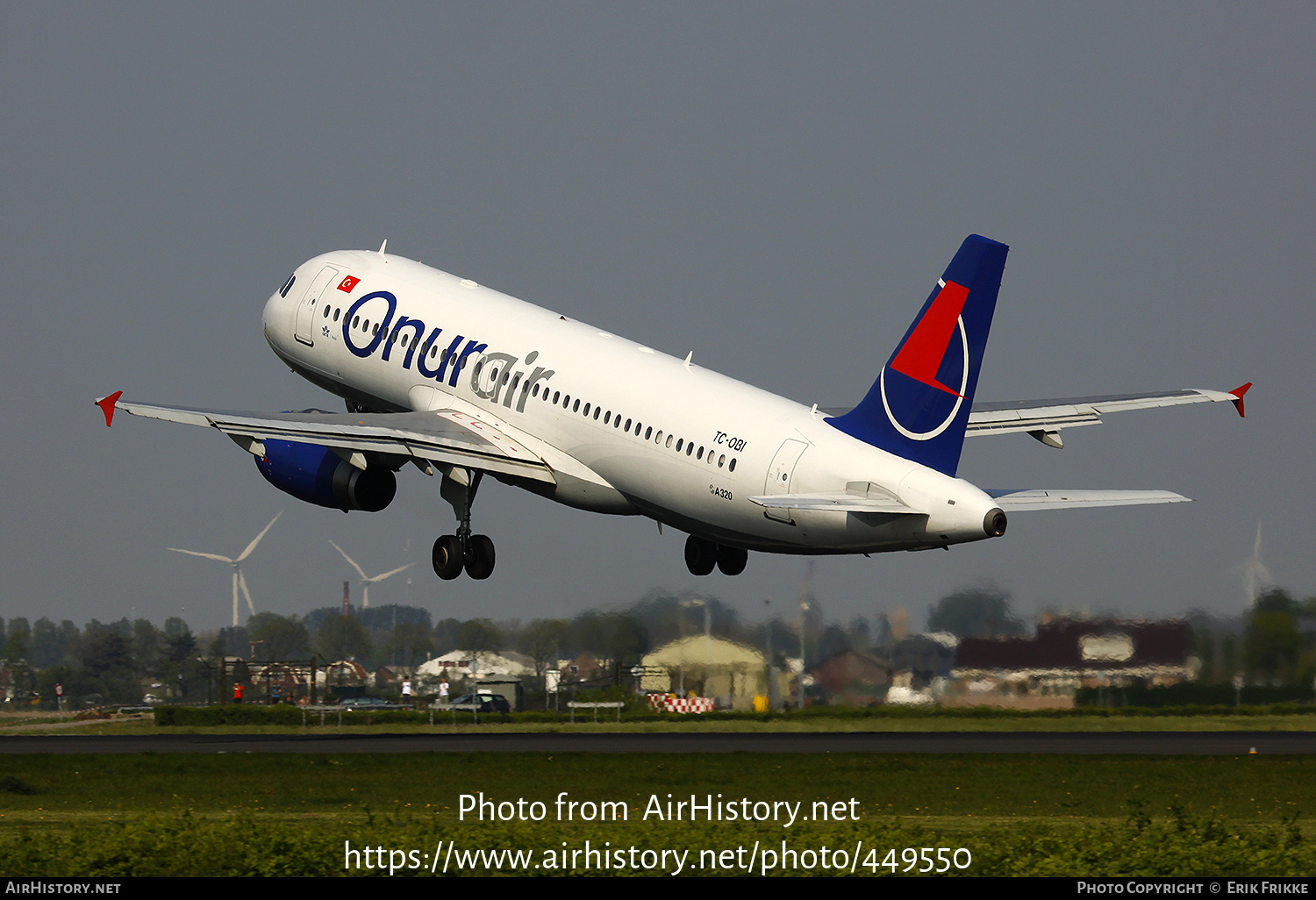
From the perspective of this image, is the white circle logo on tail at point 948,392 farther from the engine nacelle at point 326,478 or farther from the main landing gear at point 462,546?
the engine nacelle at point 326,478

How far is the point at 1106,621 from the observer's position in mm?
49375

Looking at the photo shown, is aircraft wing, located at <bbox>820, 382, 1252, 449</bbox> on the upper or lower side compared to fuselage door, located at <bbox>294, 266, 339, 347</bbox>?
lower

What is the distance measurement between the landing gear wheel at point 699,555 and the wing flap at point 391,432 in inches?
235

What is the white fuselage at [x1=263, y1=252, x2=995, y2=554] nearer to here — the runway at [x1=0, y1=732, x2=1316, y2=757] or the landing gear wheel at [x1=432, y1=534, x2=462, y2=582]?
the landing gear wheel at [x1=432, y1=534, x2=462, y2=582]

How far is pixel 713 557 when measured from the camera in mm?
48500

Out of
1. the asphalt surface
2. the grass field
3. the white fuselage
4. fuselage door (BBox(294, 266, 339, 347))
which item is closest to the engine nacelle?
the white fuselage

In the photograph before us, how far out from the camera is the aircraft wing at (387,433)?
4181cm

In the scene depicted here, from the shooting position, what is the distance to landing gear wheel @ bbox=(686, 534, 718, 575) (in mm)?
48500

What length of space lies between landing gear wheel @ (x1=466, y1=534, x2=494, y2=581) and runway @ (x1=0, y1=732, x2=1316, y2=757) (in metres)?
4.83

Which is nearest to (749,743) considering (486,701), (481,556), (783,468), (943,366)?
(481,556)

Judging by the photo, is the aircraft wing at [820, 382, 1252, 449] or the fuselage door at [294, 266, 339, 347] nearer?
the aircraft wing at [820, 382, 1252, 449]

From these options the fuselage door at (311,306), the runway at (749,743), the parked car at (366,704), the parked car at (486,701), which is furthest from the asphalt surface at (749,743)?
the fuselage door at (311,306)
